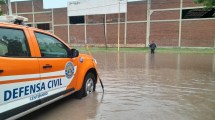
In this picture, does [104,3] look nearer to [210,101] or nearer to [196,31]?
[196,31]

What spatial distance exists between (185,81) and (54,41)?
233 inches

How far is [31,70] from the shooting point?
4.29m

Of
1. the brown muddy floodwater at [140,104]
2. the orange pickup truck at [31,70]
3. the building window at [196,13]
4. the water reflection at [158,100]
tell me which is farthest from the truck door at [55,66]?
the building window at [196,13]

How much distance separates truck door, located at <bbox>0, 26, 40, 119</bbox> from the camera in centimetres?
373

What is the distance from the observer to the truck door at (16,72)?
3727 millimetres

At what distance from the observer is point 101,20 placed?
46.2m

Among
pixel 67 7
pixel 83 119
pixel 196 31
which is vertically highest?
pixel 67 7

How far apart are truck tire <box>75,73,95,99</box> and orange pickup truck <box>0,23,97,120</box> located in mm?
408

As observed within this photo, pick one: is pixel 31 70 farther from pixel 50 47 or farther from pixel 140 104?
pixel 140 104

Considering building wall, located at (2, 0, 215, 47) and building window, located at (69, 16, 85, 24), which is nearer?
building wall, located at (2, 0, 215, 47)

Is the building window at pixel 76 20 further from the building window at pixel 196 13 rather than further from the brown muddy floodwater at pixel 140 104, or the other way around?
the brown muddy floodwater at pixel 140 104

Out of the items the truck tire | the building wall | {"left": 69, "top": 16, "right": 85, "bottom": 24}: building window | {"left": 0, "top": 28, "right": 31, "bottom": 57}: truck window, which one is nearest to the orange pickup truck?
{"left": 0, "top": 28, "right": 31, "bottom": 57}: truck window

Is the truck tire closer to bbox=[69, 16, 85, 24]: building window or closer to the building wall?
the building wall

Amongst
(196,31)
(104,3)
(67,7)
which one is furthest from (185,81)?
(67,7)
